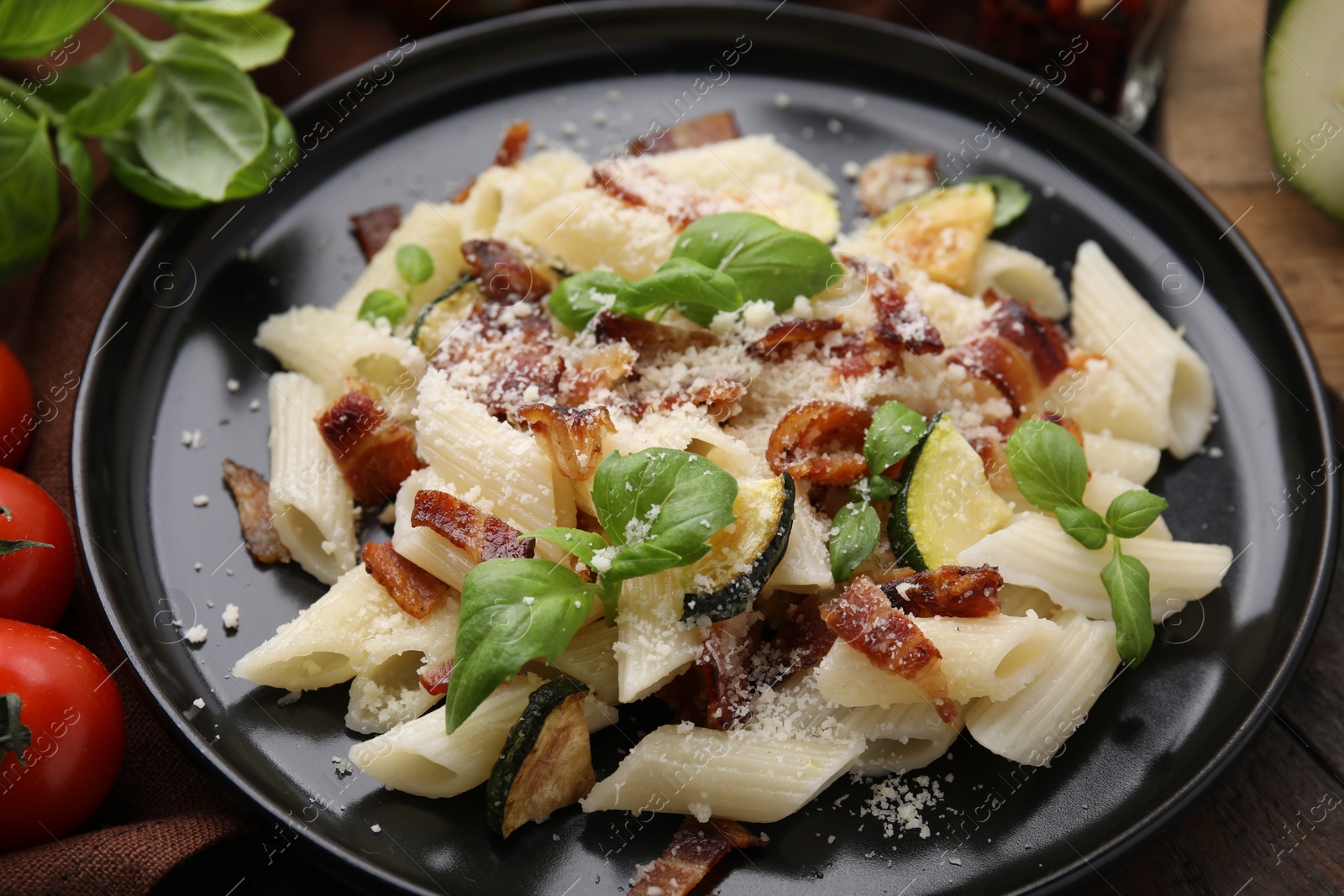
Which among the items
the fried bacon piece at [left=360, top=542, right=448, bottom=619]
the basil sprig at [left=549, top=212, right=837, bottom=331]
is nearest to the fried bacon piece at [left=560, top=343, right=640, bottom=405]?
the basil sprig at [left=549, top=212, right=837, bottom=331]

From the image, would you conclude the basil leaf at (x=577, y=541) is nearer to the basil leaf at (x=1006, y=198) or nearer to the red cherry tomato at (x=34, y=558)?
Answer: the red cherry tomato at (x=34, y=558)

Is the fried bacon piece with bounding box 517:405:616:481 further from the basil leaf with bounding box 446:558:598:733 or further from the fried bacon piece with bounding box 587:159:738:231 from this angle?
the fried bacon piece with bounding box 587:159:738:231

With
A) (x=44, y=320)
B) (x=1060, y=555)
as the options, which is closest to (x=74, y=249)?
(x=44, y=320)

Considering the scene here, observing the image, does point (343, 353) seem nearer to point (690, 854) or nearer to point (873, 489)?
point (873, 489)

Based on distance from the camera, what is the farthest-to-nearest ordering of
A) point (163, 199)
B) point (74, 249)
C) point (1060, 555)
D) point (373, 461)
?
point (74, 249), point (163, 199), point (373, 461), point (1060, 555)

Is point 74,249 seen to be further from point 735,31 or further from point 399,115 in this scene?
point 735,31

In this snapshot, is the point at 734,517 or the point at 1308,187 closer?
the point at 734,517

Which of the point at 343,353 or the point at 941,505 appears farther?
the point at 343,353

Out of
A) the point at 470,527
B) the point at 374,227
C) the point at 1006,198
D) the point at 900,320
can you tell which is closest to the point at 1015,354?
the point at 900,320
